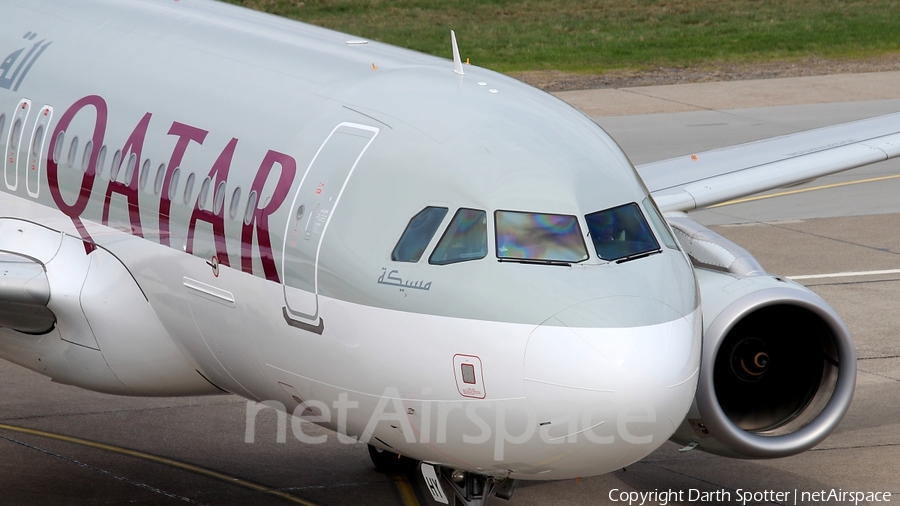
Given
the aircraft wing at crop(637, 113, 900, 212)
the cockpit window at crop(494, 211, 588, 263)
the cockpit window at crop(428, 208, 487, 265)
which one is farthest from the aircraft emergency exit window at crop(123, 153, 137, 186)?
the aircraft wing at crop(637, 113, 900, 212)

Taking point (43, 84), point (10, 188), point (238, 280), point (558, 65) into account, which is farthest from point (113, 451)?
point (558, 65)

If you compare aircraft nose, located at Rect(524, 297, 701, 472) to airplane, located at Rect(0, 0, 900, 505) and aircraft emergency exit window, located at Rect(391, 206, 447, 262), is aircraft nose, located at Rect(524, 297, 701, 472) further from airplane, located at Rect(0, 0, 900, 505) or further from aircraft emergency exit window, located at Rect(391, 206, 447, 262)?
aircraft emergency exit window, located at Rect(391, 206, 447, 262)

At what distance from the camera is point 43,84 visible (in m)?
11.5

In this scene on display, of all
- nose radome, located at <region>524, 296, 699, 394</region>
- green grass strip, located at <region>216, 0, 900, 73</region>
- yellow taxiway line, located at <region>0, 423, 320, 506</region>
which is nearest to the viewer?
nose radome, located at <region>524, 296, 699, 394</region>

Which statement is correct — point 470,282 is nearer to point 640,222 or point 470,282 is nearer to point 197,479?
point 640,222

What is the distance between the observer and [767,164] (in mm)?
13438

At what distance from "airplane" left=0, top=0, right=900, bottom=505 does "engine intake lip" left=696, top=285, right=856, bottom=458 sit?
0.07 ft

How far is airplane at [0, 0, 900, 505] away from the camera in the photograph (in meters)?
7.51

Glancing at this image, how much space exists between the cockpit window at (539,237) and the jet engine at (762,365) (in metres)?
2.14

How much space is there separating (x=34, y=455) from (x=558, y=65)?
26.4 m

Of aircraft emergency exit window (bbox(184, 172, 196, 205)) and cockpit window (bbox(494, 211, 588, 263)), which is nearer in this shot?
cockpit window (bbox(494, 211, 588, 263))

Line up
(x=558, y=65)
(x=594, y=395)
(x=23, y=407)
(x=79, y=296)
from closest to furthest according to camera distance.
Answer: (x=594, y=395), (x=79, y=296), (x=23, y=407), (x=558, y=65)

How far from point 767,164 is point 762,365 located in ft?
12.8

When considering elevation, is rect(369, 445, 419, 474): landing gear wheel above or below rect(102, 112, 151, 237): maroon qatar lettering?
below
